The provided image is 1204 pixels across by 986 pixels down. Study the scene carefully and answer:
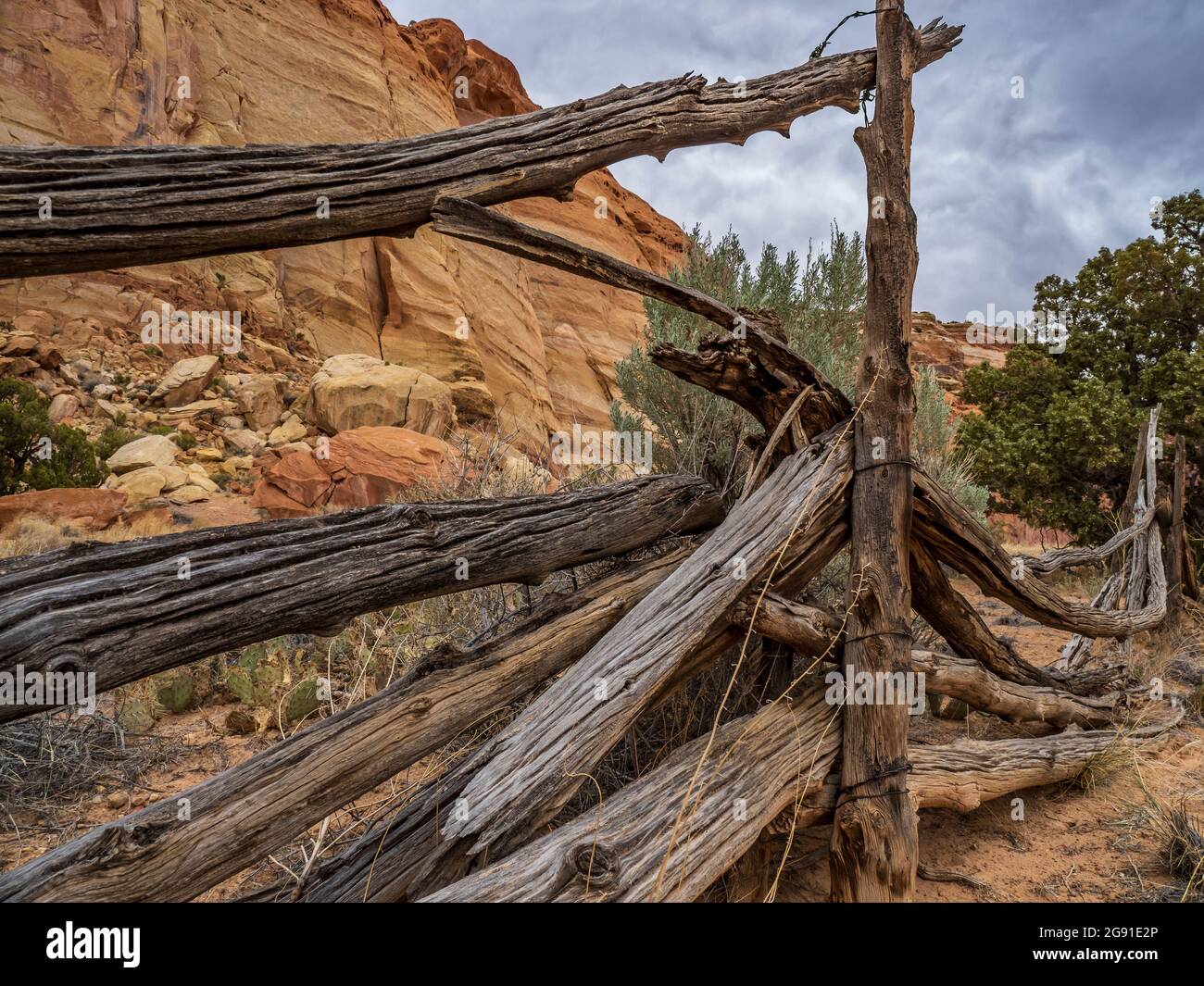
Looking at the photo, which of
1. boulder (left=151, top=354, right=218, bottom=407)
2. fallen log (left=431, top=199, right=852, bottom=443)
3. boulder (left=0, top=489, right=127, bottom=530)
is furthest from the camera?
boulder (left=151, top=354, right=218, bottom=407)

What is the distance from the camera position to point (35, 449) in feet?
40.5

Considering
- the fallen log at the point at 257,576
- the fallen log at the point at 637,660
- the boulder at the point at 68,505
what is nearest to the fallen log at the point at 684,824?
the fallen log at the point at 637,660

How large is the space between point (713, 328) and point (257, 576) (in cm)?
543

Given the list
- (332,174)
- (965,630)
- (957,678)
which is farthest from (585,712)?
(965,630)

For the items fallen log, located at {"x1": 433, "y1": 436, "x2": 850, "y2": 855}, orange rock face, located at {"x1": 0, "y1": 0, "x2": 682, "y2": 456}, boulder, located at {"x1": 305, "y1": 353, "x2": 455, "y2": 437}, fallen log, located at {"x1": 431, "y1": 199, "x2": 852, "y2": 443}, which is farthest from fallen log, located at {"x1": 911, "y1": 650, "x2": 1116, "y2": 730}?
boulder, located at {"x1": 305, "y1": 353, "x2": 455, "y2": 437}

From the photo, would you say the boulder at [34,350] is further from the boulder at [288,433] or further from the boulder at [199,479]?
the boulder at [288,433]

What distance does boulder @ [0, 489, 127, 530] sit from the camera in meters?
10.4

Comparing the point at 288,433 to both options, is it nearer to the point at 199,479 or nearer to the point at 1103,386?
the point at 199,479

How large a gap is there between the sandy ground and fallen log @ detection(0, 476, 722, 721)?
3.47 feet

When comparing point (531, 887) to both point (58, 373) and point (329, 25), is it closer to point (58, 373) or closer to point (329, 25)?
point (58, 373)

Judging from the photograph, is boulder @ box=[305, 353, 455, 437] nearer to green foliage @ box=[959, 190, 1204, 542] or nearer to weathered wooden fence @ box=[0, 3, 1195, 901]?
green foliage @ box=[959, 190, 1204, 542]

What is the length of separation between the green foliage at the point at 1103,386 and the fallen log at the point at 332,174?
834 centimetres
